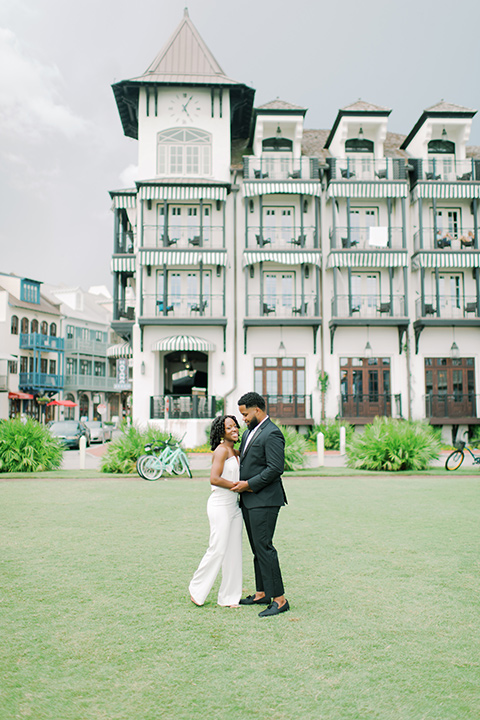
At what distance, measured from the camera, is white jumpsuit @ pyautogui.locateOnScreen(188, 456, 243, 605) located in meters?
5.16

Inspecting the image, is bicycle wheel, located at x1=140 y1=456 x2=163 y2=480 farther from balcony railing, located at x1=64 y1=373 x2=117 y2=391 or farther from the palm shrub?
balcony railing, located at x1=64 y1=373 x2=117 y2=391

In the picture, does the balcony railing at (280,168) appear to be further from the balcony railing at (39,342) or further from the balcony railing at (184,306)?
the balcony railing at (39,342)

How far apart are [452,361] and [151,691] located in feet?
93.2

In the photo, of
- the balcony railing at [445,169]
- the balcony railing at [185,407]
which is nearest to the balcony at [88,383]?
the balcony railing at [185,407]

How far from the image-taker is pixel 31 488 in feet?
46.7

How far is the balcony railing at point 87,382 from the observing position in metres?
57.3

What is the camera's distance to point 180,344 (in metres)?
27.7

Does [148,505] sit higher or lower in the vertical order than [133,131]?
lower

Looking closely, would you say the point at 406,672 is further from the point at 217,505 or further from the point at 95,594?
the point at 95,594

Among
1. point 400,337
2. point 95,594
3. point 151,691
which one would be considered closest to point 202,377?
point 400,337

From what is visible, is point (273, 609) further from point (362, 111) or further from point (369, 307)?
point (362, 111)

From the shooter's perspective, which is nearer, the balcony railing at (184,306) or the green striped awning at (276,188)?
the green striped awning at (276,188)

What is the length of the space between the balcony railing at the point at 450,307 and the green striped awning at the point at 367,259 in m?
2.17

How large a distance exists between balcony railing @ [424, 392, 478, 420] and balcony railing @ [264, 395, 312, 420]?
5752 millimetres
